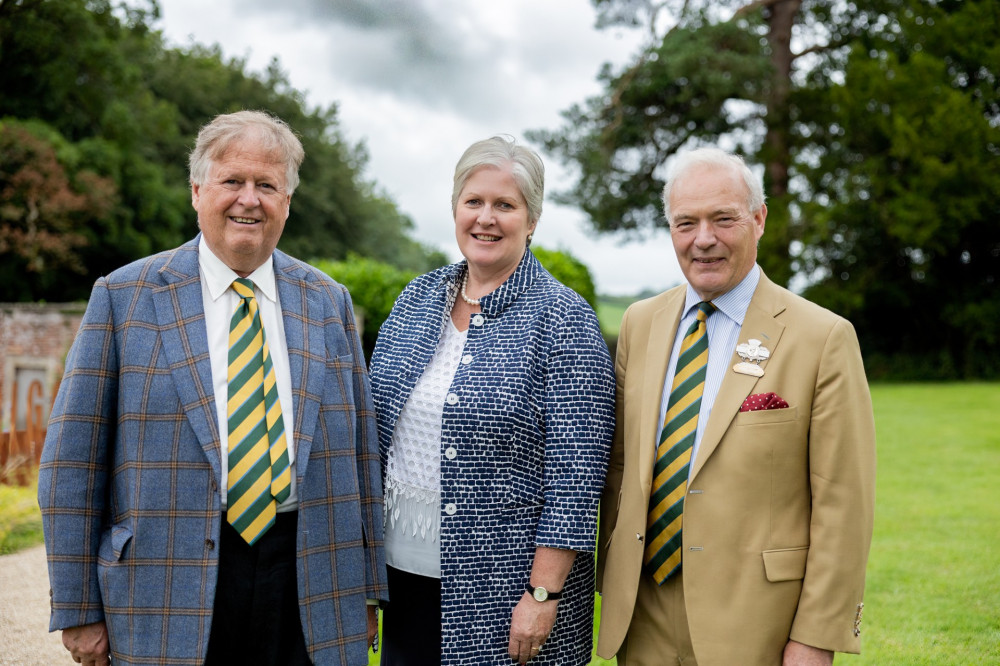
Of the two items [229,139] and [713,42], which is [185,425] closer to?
[229,139]

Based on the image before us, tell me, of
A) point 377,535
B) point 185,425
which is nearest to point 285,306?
point 185,425

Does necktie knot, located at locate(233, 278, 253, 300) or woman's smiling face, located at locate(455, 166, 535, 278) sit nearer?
necktie knot, located at locate(233, 278, 253, 300)

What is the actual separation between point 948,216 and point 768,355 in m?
22.4

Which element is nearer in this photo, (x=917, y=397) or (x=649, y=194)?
(x=917, y=397)

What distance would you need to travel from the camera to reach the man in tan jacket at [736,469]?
8.38ft

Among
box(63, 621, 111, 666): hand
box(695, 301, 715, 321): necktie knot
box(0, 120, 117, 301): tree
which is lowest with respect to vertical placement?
box(63, 621, 111, 666): hand

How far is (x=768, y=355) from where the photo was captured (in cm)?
267

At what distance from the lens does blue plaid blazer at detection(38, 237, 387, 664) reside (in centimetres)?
243

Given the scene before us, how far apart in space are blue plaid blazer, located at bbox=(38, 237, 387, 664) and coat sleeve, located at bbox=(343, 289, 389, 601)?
23cm

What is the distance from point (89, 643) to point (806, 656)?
2131 mm

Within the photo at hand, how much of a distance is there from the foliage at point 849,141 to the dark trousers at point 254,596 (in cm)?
1981

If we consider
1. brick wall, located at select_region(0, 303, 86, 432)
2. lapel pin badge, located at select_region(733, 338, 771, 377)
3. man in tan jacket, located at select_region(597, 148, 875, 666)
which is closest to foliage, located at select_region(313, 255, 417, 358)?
brick wall, located at select_region(0, 303, 86, 432)

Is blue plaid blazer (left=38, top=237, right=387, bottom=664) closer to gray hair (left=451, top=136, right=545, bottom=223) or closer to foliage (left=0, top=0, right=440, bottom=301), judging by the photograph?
gray hair (left=451, top=136, right=545, bottom=223)

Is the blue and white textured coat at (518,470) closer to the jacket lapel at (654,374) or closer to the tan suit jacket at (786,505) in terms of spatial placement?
the jacket lapel at (654,374)
